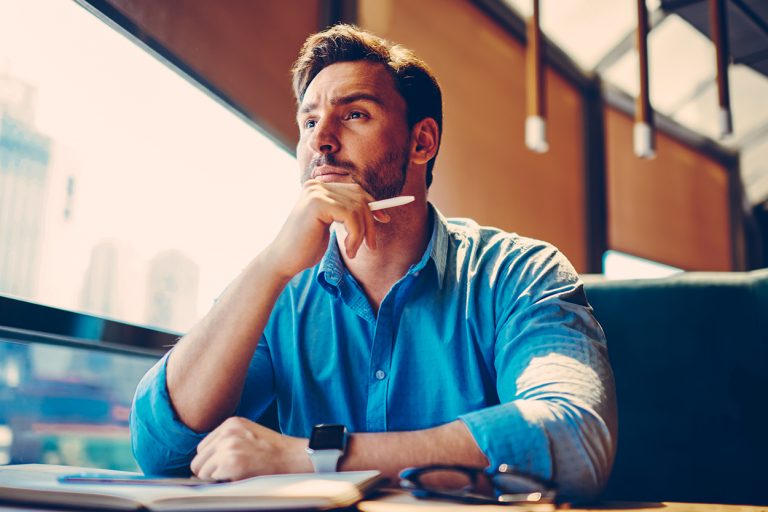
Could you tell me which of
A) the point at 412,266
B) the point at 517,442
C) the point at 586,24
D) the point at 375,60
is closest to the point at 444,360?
the point at 412,266

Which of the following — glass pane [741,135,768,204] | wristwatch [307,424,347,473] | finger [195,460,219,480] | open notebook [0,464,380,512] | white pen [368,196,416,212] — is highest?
glass pane [741,135,768,204]

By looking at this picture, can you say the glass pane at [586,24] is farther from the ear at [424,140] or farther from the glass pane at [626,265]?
the ear at [424,140]

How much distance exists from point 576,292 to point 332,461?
583mm

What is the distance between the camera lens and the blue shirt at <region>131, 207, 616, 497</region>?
0.97m

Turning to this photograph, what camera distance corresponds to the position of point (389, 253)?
148 cm

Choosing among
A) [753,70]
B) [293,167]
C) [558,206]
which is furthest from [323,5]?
[753,70]

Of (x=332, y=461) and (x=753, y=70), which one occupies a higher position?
(x=753, y=70)

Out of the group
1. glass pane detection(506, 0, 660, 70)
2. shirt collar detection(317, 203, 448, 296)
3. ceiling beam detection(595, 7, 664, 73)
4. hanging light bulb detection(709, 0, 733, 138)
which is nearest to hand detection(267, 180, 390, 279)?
shirt collar detection(317, 203, 448, 296)

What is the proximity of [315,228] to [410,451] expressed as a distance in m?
0.48

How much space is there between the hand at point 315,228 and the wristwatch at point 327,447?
37cm

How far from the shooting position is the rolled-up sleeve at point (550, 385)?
91cm

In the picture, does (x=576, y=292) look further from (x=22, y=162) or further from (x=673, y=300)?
(x=22, y=162)

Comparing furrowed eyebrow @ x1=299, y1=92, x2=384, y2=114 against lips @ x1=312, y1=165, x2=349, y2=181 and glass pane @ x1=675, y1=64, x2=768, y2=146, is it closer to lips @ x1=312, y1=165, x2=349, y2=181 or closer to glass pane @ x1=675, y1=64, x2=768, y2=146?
lips @ x1=312, y1=165, x2=349, y2=181

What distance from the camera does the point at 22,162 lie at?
4.93ft
